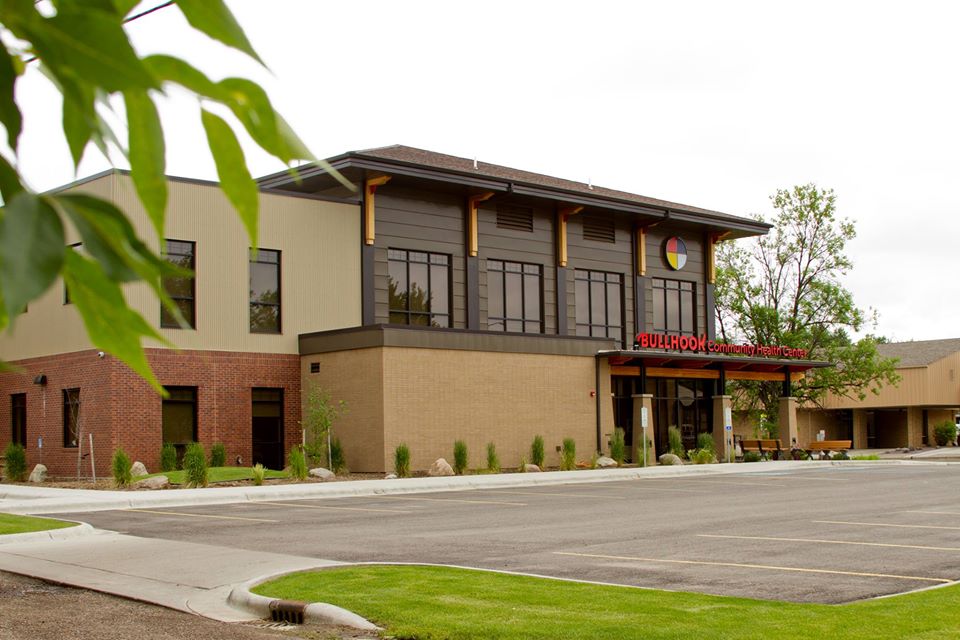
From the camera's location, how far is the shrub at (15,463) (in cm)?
3475

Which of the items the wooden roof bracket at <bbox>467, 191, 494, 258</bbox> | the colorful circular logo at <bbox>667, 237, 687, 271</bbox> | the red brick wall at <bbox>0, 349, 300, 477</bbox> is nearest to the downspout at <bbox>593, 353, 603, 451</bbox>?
the wooden roof bracket at <bbox>467, 191, 494, 258</bbox>

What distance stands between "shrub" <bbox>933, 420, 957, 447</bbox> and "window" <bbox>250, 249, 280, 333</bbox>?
49700 millimetres

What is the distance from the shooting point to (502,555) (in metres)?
14.3

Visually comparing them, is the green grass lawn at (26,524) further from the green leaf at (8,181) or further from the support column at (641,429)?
the support column at (641,429)

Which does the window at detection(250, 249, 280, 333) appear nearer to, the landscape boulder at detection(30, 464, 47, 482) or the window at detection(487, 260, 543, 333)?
the landscape boulder at detection(30, 464, 47, 482)

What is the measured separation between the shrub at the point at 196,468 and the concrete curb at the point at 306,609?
1877cm

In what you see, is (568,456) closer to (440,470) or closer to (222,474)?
(440,470)

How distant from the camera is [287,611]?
9.96 metres

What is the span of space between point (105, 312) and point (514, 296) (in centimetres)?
4155

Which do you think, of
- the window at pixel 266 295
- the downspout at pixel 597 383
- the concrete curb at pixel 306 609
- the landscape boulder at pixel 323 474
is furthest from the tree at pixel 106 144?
the downspout at pixel 597 383

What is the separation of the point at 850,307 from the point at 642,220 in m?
16.9

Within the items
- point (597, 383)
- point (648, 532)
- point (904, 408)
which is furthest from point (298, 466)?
point (904, 408)

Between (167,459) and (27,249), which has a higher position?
(27,249)

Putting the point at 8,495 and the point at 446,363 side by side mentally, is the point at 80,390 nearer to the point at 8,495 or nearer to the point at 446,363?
the point at 8,495
